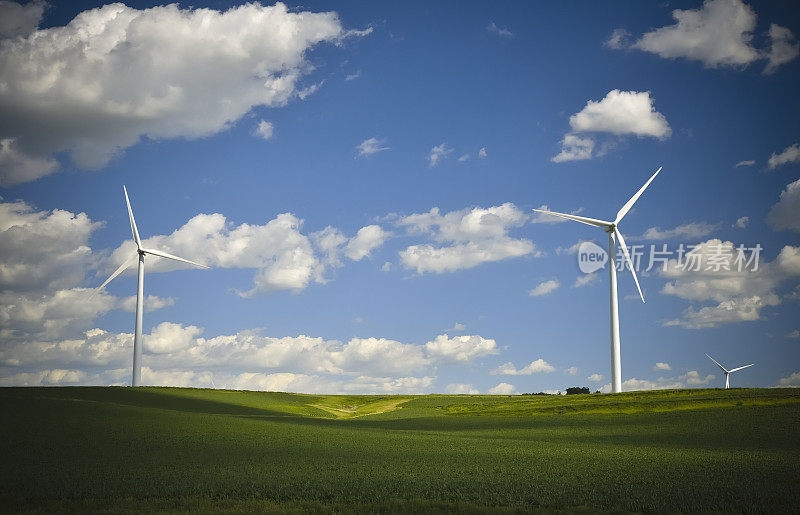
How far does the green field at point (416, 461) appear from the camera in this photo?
71.1ft

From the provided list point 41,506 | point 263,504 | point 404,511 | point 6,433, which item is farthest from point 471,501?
point 6,433


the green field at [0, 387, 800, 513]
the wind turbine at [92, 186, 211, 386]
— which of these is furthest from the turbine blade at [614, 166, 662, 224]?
the wind turbine at [92, 186, 211, 386]

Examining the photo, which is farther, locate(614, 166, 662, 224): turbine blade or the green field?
locate(614, 166, 662, 224): turbine blade

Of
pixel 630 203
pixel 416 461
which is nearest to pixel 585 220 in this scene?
pixel 630 203

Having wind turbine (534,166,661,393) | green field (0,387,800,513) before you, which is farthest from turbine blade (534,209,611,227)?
green field (0,387,800,513)

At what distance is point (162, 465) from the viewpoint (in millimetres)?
30031

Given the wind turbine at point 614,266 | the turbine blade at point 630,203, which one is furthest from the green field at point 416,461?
the turbine blade at point 630,203

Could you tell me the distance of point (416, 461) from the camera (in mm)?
31781

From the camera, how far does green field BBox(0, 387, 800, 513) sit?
2167 cm

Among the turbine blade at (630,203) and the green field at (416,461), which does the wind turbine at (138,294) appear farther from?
the turbine blade at (630,203)

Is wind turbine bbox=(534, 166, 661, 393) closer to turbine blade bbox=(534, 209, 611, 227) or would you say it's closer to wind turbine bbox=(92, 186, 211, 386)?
turbine blade bbox=(534, 209, 611, 227)

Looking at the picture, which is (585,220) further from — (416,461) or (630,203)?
(416,461)

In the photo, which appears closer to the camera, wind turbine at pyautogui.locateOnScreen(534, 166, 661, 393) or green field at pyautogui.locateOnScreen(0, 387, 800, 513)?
green field at pyautogui.locateOnScreen(0, 387, 800, 513)

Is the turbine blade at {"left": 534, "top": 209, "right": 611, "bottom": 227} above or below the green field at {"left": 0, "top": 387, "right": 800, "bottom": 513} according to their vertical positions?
above
